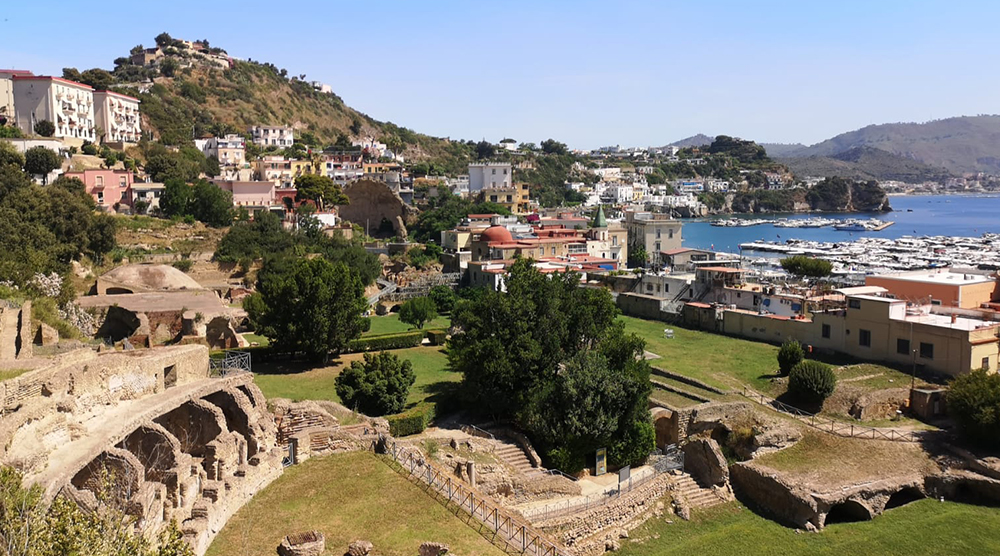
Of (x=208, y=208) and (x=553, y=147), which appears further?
(x=553, y=147)

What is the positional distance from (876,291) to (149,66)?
11137 cm

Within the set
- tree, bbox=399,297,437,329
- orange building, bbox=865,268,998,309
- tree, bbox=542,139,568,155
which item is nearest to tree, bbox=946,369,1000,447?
orange building, bbox=865,268,998,309

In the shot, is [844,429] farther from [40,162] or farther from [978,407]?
[40,162]

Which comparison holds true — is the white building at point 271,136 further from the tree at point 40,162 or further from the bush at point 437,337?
the bush at point 437,337

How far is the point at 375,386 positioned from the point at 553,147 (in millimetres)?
150601

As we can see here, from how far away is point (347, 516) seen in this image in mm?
14805

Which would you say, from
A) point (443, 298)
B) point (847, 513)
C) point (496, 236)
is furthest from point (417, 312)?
point (847, 513)

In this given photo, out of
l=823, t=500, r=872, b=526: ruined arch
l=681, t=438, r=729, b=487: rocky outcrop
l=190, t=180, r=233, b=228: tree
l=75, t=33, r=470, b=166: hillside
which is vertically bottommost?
l=823, t=500, r=872, b=526: ruined arch

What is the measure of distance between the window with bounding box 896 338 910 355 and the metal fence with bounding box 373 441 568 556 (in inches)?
751

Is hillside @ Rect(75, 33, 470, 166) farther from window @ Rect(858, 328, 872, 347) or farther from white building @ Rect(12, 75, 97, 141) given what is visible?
window @ Rect(858, 328, 872, 347)

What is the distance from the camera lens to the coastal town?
563 inches

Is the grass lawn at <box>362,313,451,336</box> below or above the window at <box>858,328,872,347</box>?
below

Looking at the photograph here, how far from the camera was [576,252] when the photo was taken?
58469 mm

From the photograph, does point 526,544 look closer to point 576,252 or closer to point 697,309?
point 697,309
